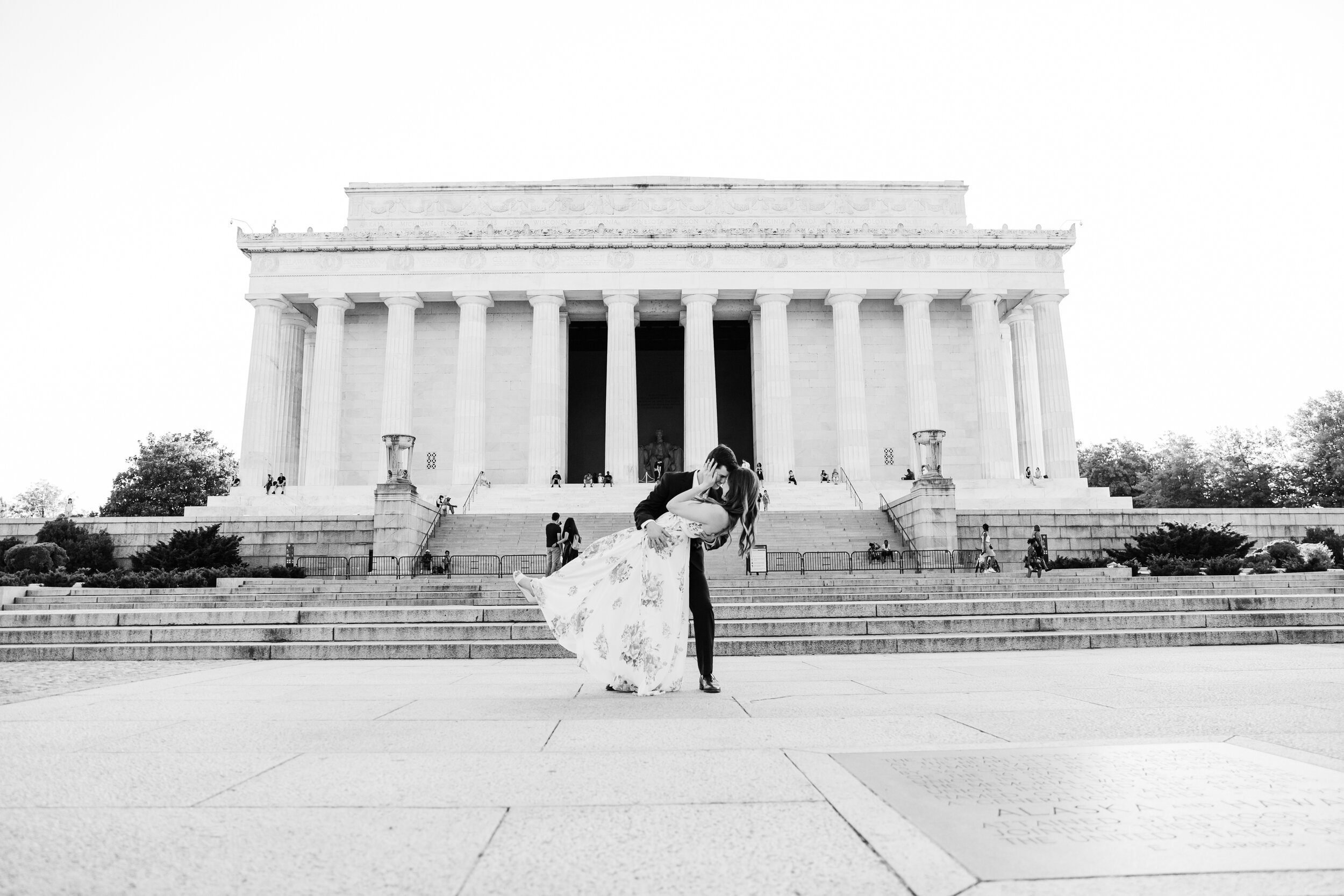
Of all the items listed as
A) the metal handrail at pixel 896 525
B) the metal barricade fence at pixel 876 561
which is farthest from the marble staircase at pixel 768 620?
the metal handrail at pixel 896 525

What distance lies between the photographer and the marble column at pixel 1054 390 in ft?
145

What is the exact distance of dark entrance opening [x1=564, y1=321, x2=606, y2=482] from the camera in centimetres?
5688

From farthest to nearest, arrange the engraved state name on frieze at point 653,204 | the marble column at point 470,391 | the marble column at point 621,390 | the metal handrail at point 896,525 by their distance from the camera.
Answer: the engraved state name on frieze at point 653,204, the marble column at point 470,391, the marble column at point 621,390, the metal handrail at point 896,525

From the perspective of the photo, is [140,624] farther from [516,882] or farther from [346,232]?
[346,232]

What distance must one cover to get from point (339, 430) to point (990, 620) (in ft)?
130

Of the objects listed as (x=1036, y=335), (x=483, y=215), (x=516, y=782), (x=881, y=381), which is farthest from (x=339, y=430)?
(x=516, y=782)

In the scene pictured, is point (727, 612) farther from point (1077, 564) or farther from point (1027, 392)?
point (1027, 392)

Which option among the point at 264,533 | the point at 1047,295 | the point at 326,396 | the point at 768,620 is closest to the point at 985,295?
the point at 1047,295

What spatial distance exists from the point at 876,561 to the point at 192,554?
21.0m

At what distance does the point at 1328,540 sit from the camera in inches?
1155

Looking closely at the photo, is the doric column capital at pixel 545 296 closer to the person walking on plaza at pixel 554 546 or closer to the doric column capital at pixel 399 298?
the doric column capital at pixel 399 298

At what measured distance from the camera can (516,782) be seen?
399cm

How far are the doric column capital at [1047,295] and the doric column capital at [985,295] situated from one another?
1436 millimetres

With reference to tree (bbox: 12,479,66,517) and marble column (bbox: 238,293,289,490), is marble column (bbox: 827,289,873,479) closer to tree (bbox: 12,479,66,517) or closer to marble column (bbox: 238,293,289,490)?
marble column (bbox: 238,293,289,490)
